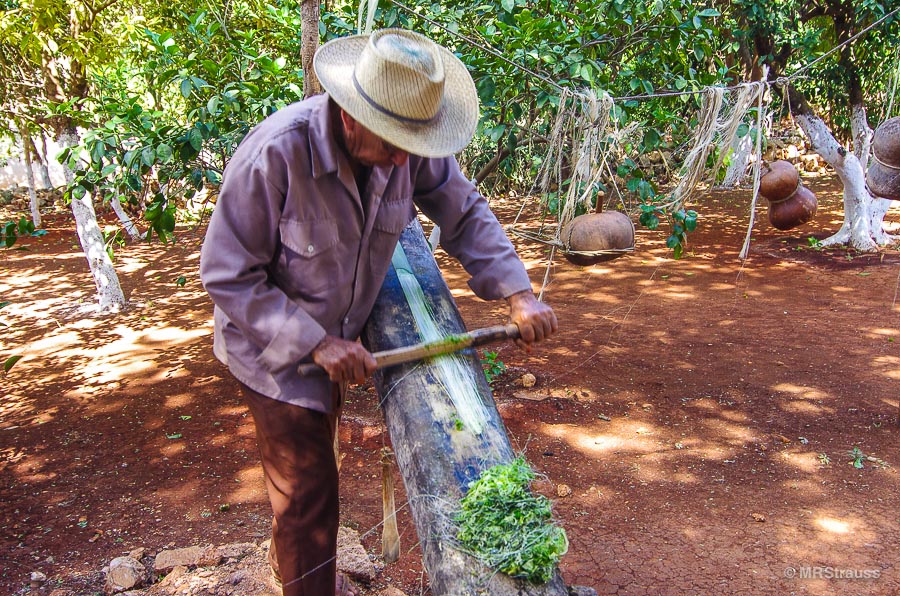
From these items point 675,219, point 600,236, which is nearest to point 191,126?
point 600,236

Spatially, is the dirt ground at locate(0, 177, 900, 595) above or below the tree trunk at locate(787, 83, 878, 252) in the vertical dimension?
below

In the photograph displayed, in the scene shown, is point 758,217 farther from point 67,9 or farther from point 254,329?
point 254,329

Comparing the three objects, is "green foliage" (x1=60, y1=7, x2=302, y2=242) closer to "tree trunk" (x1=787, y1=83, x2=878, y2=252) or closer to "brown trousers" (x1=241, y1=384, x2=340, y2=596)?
"brown trousers" (x1=241, y1=384, x2=340, y2=596)

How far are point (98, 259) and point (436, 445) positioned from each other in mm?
6815


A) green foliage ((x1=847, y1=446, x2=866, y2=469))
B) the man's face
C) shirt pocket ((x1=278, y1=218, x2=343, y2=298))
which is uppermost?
the man's face

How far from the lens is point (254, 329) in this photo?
189cm

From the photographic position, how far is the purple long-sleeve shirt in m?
1.85

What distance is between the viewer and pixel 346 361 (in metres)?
1.85

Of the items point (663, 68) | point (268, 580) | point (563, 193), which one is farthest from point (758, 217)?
point (268, 580)

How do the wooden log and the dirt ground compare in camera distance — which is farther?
the dirt ground

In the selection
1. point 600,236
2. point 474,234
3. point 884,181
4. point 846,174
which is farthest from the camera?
point 846,174

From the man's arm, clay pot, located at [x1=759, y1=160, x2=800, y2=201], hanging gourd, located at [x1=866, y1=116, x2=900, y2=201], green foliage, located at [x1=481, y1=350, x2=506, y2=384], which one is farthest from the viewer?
green foliage, located at [x1=481, y1=350, x2=506, y2=384]

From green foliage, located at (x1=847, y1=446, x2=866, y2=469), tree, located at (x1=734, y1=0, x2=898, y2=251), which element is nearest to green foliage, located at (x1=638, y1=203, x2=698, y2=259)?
green foliage, located at (x1=847, y1=446, x2=866, y2=469)

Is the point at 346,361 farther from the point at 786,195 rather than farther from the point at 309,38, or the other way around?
the point at 786,195
